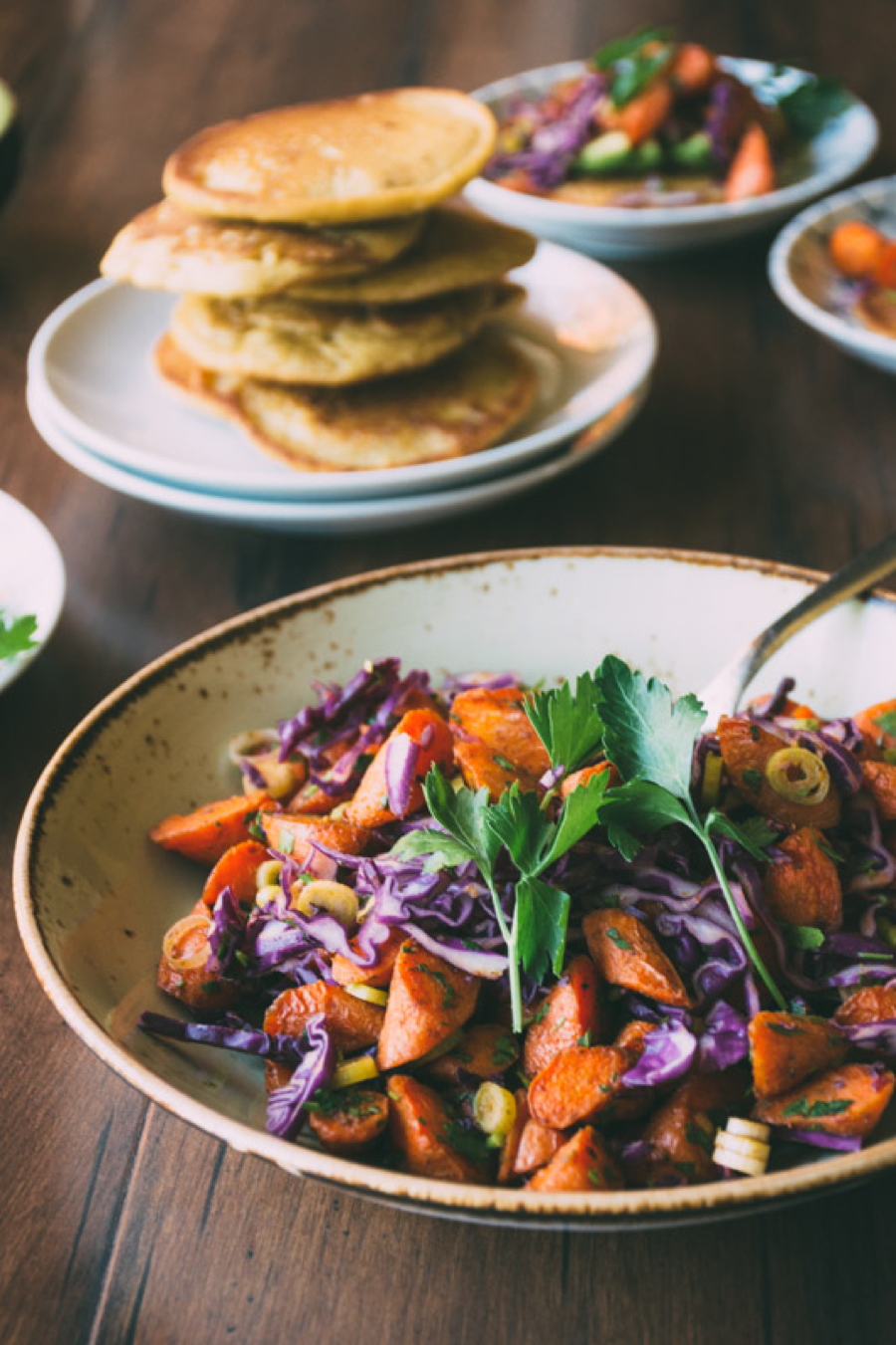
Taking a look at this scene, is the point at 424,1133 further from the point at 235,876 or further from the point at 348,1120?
the point at 235,876

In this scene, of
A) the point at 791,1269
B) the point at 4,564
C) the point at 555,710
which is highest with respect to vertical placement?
the point at 555,710

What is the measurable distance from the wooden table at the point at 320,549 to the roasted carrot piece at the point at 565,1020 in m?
0.18

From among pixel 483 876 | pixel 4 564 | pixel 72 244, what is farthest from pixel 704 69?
pixel 483 876

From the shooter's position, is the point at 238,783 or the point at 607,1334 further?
the point at 238,783

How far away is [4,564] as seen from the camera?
81.1 inches

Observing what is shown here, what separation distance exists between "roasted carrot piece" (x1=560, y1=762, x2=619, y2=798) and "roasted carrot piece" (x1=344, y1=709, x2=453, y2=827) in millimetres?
153

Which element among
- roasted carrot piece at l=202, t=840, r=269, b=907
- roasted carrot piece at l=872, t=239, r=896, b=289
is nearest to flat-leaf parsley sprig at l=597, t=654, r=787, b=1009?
roasted carrot piece at l=202, t=840, r=269, b=907

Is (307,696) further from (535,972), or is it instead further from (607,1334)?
(607,1334)

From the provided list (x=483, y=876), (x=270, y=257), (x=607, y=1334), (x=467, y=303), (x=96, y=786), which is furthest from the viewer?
(x=467, y=303)

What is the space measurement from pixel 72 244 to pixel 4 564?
5.78ft

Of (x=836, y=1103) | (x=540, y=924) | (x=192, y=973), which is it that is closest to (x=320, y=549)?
(x=192, y=973)

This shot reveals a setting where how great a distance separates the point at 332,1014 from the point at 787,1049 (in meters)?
0.44

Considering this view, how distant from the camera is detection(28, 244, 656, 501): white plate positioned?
2172mm

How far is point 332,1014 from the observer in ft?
4.20
